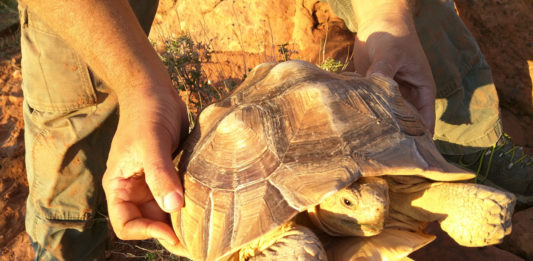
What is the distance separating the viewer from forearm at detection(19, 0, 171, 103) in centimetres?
185

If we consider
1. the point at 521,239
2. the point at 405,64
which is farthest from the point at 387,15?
the point at 521,239

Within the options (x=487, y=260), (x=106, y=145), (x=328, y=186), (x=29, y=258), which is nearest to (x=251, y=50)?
(x=106, y=145)

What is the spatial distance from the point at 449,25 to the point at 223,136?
99.4 inches

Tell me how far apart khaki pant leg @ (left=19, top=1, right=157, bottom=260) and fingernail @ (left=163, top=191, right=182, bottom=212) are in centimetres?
113

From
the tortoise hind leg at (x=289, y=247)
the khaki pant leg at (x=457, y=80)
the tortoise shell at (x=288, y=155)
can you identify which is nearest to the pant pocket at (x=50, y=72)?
the tortoise shell at (x=288, y=155)

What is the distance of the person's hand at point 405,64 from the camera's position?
2.20 meters

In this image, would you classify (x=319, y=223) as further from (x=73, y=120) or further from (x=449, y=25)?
(x=449, y=25)

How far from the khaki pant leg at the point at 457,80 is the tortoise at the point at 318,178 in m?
1.69

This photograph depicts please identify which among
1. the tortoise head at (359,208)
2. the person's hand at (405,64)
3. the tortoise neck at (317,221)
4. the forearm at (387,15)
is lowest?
the tortoise neck at (317,221)

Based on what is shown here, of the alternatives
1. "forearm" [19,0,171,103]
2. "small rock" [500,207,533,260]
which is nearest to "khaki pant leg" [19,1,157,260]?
"forearm" [19,0,171,103]

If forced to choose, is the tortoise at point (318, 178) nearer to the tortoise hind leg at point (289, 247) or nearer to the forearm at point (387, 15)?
the tortoise hind leg at point (289, 247)

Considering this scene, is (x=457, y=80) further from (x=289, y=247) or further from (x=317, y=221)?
(x=289, y=247)

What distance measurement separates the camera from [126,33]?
75.0 inches

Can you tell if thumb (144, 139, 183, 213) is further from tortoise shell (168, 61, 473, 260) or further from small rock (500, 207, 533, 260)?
small rock (500, 207, 533, 260)
